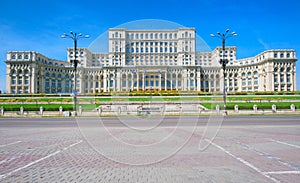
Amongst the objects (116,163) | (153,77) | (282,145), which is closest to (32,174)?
(116,163)

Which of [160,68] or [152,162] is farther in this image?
[160,68]

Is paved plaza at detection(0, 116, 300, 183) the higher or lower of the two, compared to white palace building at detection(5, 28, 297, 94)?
lower

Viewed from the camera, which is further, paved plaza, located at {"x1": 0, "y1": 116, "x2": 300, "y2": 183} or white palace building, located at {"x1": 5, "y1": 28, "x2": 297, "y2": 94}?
white palace building, located at {"x1": 5, "y1": 28, "x2": 297, "y2": 94}

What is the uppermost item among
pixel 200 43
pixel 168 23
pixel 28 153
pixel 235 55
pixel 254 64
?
pixel 235 55

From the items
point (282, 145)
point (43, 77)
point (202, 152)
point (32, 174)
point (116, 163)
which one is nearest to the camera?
point (32, 174)

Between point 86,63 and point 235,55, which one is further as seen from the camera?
point 235,55

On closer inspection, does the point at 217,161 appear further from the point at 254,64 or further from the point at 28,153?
the point at 254,64

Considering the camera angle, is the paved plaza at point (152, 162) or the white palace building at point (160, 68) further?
the white palace building at point (160, 68)

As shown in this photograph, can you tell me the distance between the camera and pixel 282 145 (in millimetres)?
8430

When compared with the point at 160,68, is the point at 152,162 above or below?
below

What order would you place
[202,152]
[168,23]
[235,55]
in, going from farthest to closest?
[235,55] → [202,152] → [168,23]

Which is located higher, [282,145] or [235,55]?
[235,55]

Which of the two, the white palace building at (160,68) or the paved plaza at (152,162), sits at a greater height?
the white palace building at (160,68)

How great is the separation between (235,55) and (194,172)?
126860 mm
